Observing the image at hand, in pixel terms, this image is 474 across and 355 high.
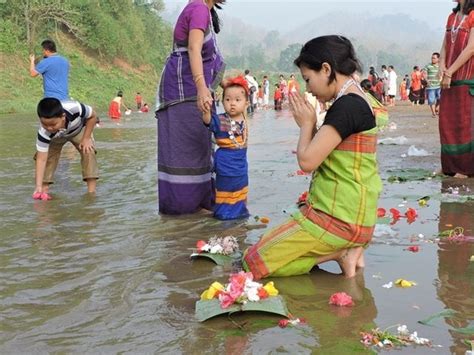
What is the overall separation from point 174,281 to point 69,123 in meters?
3.22

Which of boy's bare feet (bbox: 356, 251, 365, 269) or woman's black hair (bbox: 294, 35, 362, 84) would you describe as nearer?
woman's black hair (bbox: 294, 35, 362, 84)

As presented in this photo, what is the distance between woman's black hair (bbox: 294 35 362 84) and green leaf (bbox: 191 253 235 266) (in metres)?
1.26

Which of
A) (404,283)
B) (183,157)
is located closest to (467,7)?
(183,157)

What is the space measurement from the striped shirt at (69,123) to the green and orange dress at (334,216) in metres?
3.35

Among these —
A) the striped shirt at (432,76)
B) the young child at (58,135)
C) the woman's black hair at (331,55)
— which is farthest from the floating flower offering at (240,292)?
the striped shirt at (432,76)

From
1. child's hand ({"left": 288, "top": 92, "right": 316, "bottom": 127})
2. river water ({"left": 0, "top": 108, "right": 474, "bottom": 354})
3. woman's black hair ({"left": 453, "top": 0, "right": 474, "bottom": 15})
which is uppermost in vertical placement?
→ woman's black hair ({"left": 453, "top": 0, "right": 474, "bottom": 15})

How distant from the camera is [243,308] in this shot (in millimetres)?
3020

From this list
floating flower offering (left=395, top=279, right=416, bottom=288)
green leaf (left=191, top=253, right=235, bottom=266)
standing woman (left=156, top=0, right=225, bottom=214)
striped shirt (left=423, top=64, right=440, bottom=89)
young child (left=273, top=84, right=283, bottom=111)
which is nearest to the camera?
floating flower offering (left=395, top=279, right=416, bottom=288)

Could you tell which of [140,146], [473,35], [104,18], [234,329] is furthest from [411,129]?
[104,18]

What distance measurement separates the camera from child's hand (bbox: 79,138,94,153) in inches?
266

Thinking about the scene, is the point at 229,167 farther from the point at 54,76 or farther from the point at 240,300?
the point at 54,76

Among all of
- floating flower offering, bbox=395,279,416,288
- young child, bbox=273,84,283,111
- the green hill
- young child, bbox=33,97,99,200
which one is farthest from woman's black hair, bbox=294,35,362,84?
young child, bbox=273,84,283,111

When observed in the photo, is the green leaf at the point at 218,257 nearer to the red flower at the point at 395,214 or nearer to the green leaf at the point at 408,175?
the red flower at the point at 395,214

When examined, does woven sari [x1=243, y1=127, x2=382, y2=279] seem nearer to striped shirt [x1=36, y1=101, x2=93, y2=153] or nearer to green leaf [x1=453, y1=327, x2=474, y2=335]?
green leaf [x1=453, y1=327, x2=474, y2=335]
